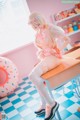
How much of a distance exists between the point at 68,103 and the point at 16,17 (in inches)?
109

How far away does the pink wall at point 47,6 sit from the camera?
15.6 ft

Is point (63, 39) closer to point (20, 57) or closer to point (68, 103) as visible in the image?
point (68, 103)

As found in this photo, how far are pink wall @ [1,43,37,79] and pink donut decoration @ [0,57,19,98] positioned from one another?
0.72m

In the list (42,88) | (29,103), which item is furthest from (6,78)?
(42,88)

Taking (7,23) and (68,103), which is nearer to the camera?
(68,103)

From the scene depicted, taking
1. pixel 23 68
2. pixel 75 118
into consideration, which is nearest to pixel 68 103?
pixel 75 118

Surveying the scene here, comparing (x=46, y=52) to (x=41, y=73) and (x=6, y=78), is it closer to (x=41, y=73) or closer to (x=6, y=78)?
(x=41, y=73)

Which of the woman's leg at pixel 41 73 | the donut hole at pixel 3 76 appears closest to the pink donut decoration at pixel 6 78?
the donut hole at pixel 3 76

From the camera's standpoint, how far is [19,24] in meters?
4.76

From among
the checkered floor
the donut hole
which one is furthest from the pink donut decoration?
the checkered floor

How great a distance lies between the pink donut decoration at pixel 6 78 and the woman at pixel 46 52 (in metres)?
1.46

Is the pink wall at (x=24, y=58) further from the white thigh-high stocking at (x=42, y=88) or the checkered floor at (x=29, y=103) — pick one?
the white thigh-high stocking at (x=42, y=88)

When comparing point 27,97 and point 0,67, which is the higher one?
point 0,67

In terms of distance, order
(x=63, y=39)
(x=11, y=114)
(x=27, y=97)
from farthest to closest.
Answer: (x=27, y=97), (x=11, y=114), (x=63, y=39)
